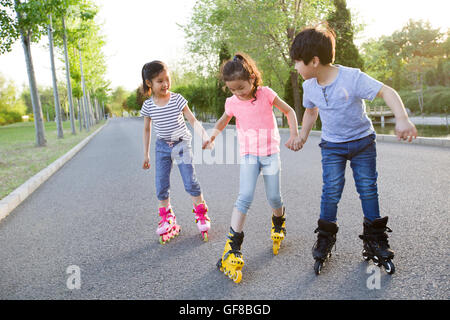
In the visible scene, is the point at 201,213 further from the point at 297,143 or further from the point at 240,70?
the point at 240,70

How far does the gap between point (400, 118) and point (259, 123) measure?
0.98 meters

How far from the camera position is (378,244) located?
267 cm

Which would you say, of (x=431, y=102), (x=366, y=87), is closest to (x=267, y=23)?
(x=366, y=87)

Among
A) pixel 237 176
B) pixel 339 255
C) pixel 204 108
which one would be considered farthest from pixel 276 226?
pixel 204 108

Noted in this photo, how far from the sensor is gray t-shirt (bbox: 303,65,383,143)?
2445mm

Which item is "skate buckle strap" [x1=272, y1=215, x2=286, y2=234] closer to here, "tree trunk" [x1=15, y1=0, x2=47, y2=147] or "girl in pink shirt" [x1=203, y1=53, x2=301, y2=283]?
"girl in pink shirt" [x1=203, y1=53, x2=301, y2=283]

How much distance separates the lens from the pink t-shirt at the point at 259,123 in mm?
2822

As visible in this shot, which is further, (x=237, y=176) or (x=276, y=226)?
(x=237, y=176)

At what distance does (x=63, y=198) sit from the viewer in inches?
230

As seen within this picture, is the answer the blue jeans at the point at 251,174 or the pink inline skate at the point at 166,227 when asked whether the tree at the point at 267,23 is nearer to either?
the pink inline skate at the point at 166,227

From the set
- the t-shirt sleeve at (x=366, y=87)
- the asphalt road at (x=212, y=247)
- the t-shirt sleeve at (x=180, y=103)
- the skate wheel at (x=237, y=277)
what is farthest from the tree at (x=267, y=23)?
the skate wheel at (x=237, y=277)

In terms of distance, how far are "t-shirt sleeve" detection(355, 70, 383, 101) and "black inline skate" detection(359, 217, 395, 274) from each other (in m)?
0.89
